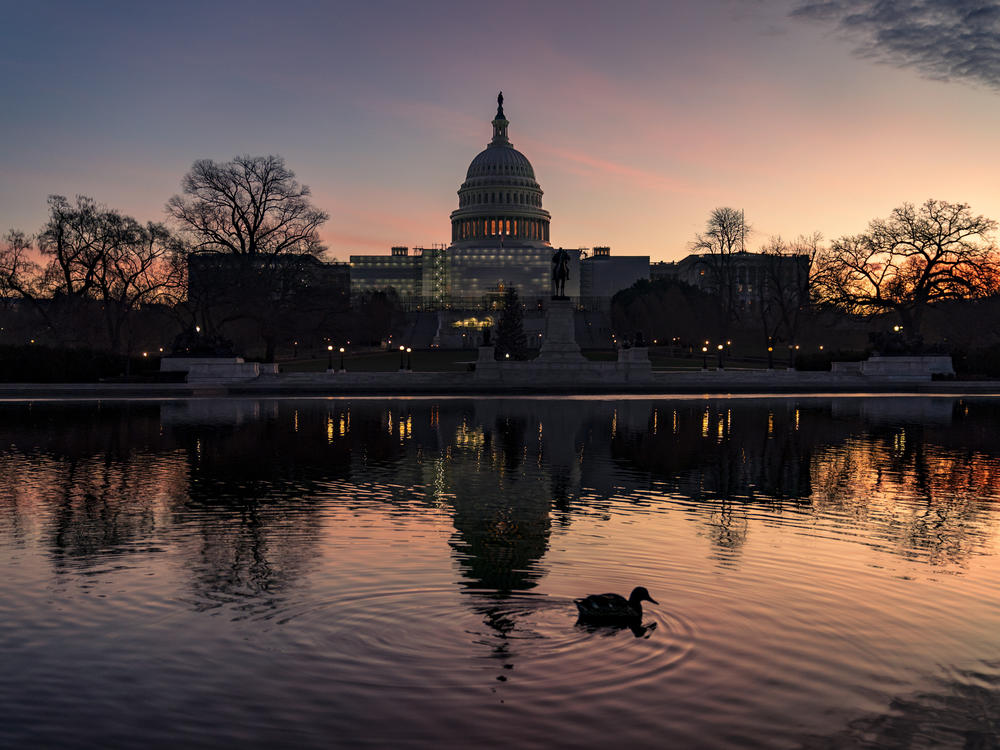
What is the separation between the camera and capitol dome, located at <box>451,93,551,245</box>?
587 feet

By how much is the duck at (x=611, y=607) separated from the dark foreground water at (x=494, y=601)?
5.8 inches

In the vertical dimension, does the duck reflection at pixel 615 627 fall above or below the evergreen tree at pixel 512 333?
below

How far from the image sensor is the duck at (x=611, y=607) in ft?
30.1

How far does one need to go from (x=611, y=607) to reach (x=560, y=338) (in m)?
50.4

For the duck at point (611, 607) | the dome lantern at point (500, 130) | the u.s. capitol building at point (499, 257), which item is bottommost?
the duck at point (611, 607)

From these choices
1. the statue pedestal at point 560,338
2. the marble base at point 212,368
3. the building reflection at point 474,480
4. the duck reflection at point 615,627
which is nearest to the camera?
the duck reflection at point 615,627

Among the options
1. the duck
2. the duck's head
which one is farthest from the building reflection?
the duck's head

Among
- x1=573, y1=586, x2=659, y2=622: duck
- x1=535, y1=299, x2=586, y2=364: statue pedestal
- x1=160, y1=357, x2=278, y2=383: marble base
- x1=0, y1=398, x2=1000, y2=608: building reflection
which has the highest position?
x1=535, y1=299, x2=586, y2=364: statue pedestal

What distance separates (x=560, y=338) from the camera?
195ft

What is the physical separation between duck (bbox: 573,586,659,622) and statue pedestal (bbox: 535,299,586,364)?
159 feet

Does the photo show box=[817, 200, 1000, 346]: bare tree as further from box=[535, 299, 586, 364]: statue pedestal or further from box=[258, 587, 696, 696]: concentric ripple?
box=[258, 587, 696, 696]: concentric ripple

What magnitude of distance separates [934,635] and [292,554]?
7.28 metres

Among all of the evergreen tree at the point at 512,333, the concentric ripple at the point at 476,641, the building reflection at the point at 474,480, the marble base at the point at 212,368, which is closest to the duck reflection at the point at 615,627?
the concentric ripple at the point at 476,641

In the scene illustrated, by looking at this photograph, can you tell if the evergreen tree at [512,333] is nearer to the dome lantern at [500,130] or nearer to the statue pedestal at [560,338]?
the statue pedestal at [560,338]
